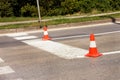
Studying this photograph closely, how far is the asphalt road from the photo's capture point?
25.0 ft

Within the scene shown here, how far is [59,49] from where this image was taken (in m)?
10.9

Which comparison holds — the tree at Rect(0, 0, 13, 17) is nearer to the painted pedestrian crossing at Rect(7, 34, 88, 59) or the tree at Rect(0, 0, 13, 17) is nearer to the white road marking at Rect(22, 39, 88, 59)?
the painted pedestrian crossing at Rect(7, 34, 88, 59)

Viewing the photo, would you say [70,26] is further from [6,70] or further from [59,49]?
[6,70]

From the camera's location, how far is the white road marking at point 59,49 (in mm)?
9823

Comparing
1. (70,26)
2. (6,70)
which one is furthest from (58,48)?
(70,26)

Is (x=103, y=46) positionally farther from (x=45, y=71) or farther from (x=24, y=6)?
(x=24, y=6)

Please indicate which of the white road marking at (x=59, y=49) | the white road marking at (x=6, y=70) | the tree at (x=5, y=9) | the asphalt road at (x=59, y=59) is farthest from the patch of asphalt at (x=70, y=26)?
the white road marking at (x=6, y=70)

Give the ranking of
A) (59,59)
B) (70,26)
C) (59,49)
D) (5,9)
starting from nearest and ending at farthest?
(59,59) → (59,49) → (70,26) → (5,9)

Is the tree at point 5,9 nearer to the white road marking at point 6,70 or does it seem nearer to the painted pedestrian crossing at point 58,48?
the painted pedestrian crossing at point 58,48

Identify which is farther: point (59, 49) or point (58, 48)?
point (58, 48)

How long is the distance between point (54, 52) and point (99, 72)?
118 inches

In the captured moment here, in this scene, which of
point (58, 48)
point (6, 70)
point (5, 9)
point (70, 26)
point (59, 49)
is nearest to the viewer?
point (6, 70)

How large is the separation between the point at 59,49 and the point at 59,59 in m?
1.62

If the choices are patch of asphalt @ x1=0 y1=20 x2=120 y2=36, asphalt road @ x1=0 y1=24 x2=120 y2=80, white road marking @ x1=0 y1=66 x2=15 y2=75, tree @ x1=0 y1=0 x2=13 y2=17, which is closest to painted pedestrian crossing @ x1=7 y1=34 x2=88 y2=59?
asphalt road @ x1=0 y1=24 x2=120 y2=80
